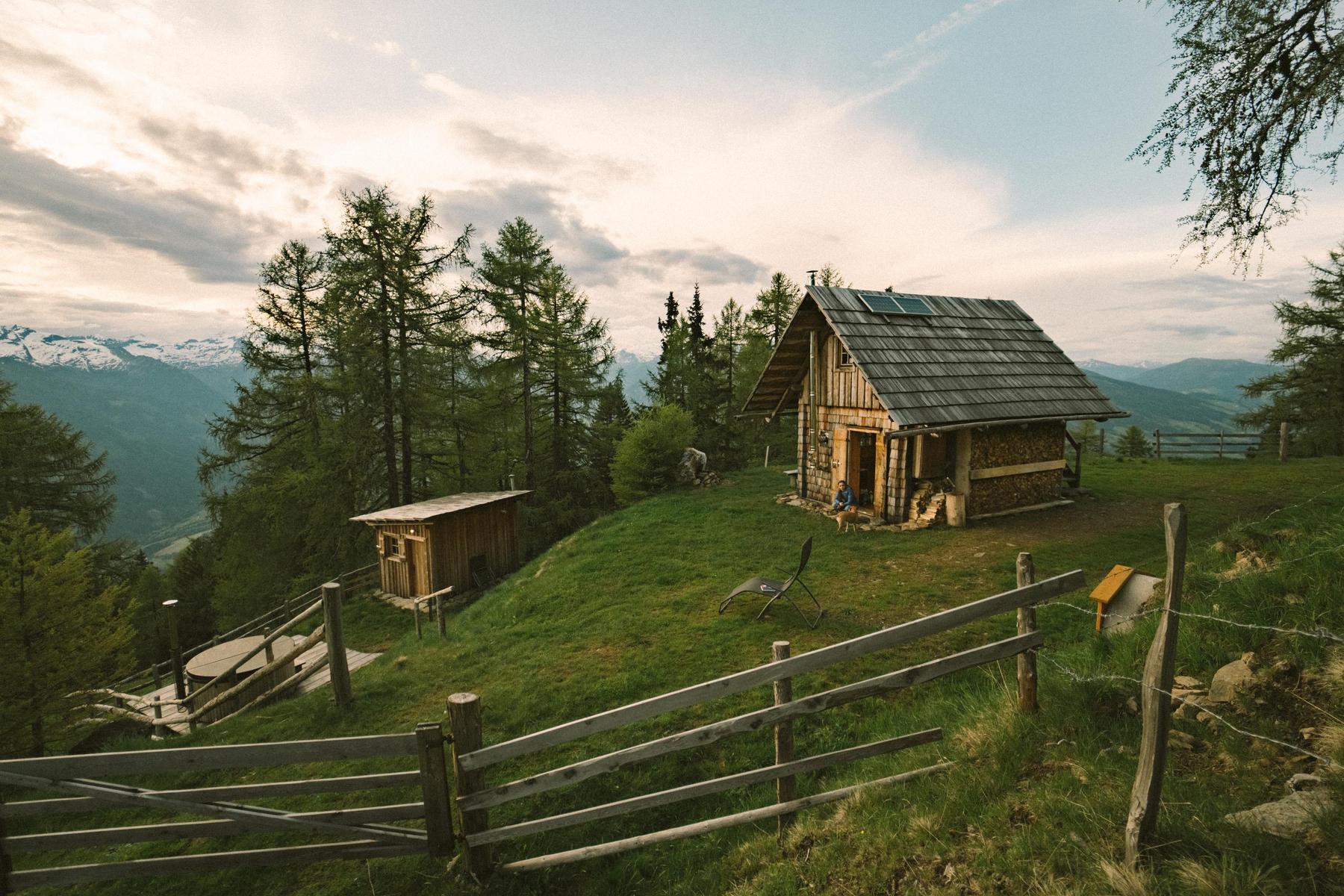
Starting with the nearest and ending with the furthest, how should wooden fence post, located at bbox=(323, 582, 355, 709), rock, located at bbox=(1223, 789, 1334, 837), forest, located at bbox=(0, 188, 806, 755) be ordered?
rock, located at bbox=(1223, 789, 1334, 837) → wooden fence post, located at bbox=(323, 582, 355, 709) → forest, located at bbox=(0, 188, 806, 755)

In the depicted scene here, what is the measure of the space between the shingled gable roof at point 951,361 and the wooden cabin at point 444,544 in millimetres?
10092

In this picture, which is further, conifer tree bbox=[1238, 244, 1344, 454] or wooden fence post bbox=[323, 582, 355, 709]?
conifer tree bbox=[1238, 244, 1344, 454]

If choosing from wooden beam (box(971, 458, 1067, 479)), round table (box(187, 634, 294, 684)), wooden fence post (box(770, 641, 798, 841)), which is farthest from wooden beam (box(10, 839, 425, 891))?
wooden beam (box(971, 458, 1067, 479))

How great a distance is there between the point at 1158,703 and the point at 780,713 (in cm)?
204

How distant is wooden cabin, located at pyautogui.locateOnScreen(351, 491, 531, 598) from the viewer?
54.1 feet

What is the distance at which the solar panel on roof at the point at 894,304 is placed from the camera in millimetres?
15523

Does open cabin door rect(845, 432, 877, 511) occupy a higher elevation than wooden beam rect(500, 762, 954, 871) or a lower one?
higher

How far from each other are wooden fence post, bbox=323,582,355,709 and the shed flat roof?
331 inches

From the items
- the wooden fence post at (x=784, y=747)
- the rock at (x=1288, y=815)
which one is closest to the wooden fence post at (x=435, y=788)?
the wooden fence post at (x=784, y=747)

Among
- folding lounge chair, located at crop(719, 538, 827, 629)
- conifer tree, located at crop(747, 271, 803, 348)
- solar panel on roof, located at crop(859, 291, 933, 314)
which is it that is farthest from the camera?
conifer tree, located at crop(747, 271, 803, 348)

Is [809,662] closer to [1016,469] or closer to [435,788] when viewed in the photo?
[435,788]

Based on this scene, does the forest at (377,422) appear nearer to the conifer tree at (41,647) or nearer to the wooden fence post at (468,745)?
the conifer tree at (41,647)

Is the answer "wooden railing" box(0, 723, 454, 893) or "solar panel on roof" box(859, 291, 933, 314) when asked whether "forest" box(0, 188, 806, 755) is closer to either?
"solar panel on roof" box(859, 291, 933, 314)

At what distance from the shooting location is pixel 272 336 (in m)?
23.5
